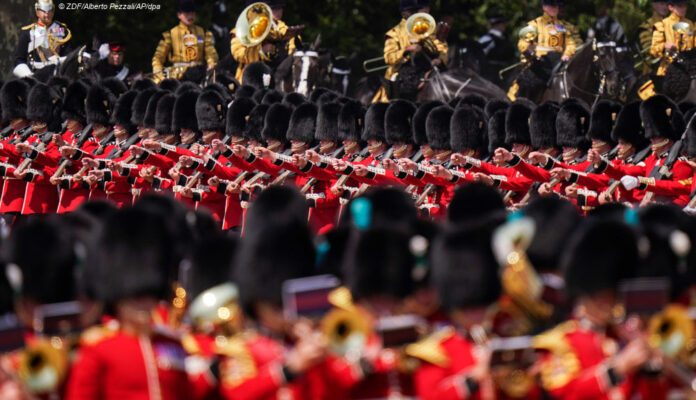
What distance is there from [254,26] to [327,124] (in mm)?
6163

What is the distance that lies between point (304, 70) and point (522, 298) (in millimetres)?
12511

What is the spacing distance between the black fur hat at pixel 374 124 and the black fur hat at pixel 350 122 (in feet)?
0.41

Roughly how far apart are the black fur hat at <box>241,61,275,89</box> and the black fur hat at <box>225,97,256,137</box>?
4272 mm

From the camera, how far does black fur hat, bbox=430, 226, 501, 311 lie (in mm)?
5254

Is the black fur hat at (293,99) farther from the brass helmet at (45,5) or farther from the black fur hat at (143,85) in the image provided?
the brass helmet at (45,5)

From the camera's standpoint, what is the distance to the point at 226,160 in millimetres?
12367

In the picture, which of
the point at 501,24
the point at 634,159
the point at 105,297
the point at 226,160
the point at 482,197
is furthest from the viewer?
the point at 501,24

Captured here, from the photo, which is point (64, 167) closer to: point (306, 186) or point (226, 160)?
point (226, 160)

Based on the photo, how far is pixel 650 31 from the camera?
55.5 ft

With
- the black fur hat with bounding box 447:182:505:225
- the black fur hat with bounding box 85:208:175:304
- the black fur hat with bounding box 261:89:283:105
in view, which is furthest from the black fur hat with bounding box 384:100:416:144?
the black fur hat with bounding box 85:208:175:304

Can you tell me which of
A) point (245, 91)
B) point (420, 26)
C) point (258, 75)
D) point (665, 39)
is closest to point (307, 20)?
point (258, 75)

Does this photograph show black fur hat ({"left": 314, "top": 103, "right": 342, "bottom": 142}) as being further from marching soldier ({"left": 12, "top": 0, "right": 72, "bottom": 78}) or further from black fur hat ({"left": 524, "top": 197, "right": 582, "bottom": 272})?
marching soldier ({"left": 12, "top": 0, "right": 72, "bottom": 78})

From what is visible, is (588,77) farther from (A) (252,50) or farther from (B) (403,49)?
(A) (252,50)

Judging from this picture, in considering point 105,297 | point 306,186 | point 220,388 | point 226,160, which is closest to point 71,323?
point 105,297
